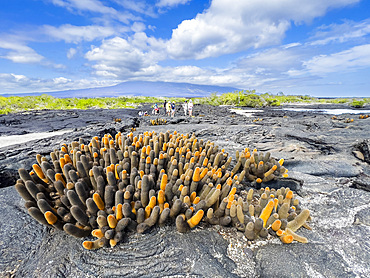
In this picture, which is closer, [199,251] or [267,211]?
[199,251]

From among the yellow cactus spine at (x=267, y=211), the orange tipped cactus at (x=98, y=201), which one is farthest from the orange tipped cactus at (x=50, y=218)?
the yellow cactus spine at (x=267, y=211)

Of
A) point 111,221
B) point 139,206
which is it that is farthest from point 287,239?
point 111,221

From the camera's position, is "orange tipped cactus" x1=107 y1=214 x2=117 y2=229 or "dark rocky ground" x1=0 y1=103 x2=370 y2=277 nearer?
"dark rocky ground" x1=0 y1=103 x2=370 y2=277

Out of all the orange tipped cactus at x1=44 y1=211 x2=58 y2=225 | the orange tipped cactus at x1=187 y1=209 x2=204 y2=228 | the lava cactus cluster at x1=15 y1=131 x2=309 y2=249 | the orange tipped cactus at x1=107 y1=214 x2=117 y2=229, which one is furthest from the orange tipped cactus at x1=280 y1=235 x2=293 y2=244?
the orange tipped cactus at x1=44 y1=211 x2=58 y2=225

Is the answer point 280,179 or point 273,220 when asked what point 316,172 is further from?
point 273,220

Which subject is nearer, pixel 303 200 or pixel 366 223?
pixel 366 223

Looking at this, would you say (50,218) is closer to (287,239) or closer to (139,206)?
(139,206)

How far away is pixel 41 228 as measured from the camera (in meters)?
2.41

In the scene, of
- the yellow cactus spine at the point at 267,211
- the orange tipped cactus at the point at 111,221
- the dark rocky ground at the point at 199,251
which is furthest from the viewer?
the yellow cactus spine at the point at 267,211

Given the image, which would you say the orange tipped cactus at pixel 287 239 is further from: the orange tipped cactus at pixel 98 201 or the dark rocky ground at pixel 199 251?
the orange tipped cactus at pixel 98 201

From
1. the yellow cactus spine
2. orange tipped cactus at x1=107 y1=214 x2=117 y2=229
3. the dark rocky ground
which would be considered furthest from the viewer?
the yellow cactus spine

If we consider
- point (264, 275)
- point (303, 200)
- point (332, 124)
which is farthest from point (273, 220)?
point (332, 124)

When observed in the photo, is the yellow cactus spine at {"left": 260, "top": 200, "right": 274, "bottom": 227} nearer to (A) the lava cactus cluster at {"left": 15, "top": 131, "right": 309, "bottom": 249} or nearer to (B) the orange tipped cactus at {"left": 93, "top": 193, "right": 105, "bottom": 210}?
(A) the lava cactus cluster at {"left": 15, "top": 131, "right": 309, "bottom": 249}

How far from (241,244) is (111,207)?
1.44 m
